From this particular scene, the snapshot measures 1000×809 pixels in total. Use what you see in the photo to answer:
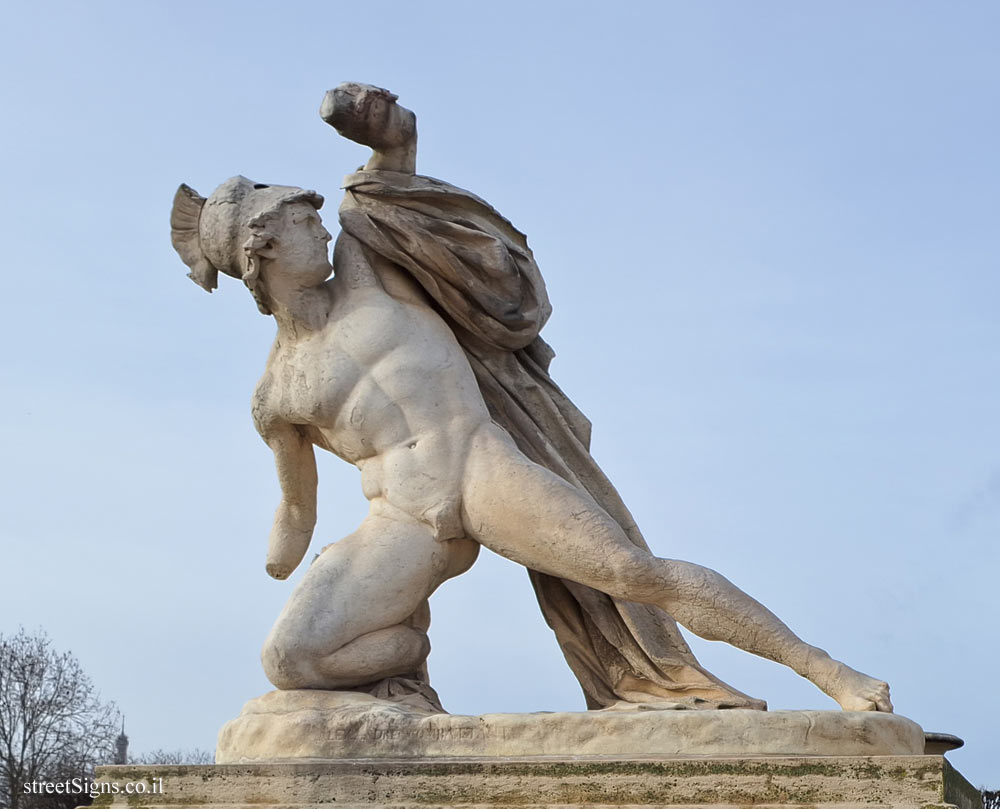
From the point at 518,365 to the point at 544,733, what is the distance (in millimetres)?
1714

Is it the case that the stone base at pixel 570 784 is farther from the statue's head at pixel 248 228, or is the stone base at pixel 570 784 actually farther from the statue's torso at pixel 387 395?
the statue's head at pixel 248 228

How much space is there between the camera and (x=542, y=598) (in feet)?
22.7

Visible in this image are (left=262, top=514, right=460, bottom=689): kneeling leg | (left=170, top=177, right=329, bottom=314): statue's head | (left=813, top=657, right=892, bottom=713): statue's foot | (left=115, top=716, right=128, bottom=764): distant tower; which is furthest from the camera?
(left=115, top=716, right=128, bottom=764): distant tower

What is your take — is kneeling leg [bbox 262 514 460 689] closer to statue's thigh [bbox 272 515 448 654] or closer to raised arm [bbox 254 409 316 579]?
statue's thigh [bbox 272 515 448 654]

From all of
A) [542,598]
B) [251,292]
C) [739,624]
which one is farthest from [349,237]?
[739,624]

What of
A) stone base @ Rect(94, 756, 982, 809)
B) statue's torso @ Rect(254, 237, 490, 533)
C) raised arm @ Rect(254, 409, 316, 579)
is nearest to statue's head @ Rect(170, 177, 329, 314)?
statue's torso @ Rect(254, 237, 490, 533)

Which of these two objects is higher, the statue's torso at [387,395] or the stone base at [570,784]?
the statue's torso at [387,395]

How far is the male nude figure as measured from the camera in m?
6.34

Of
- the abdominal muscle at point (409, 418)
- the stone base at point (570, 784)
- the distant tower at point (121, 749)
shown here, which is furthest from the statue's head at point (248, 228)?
the distant tower at point (121, 749)

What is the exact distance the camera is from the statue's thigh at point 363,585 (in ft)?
20.7

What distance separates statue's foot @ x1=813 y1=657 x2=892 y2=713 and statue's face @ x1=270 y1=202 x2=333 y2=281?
2.40 m

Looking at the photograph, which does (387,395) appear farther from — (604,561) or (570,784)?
(570,784)

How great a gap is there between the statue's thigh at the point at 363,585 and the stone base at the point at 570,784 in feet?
1.78

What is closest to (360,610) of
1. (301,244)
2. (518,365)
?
(518,365)
